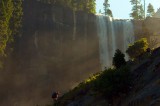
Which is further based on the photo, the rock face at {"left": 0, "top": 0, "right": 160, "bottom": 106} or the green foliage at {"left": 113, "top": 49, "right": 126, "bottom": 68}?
the rock face at {"left": 0, "top": 0, "right": 160, "bottom": 106}

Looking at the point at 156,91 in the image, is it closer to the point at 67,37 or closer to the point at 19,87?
the point at 19,87

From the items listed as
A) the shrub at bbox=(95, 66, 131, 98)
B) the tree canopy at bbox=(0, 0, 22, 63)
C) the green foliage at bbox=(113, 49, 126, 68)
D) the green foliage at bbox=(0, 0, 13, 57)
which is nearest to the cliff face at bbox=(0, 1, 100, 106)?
the tree canopy at bbox=(0, 0, 22, 63)

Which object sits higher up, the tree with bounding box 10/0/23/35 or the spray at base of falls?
the tree with bounding box 10/0/23/35

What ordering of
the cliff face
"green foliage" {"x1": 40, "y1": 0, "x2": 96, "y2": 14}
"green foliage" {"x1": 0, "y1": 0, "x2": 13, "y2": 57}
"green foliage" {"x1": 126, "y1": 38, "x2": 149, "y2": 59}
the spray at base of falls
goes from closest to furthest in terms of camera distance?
"green foliage" {"x1": 126, "y1": 38, "x2": 149, "y2": 59} < "green foliage" {"x1": 0, "y1": 0, "x2": 13, "y2": 57} < the cliff face < the spray at base of falls < "green foliage" {"x1": 40, "y1": 0, "x2": 96, "y2": 14}

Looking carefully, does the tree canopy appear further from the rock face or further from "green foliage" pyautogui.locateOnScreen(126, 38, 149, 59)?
"green foliage" pyautogui.locateOnScreen(126, 38, 149, 59)

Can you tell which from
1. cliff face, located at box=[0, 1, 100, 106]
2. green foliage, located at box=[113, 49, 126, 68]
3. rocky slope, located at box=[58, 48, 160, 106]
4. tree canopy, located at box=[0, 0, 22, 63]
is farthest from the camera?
cliff face, located at box=[0, 1, 100, 106]

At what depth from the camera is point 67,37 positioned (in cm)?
6538

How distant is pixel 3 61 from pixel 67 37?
1451 cm

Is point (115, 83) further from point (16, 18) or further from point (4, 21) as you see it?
point (16, 18)

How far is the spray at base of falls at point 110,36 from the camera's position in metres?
69.9

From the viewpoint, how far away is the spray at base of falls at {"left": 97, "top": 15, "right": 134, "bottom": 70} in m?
69.9

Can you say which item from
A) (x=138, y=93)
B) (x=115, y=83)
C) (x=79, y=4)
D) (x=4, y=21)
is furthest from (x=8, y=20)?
(x=138, y=93)

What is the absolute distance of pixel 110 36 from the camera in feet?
234

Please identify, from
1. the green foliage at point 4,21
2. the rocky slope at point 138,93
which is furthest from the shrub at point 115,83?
the green foliage at point 4,21
